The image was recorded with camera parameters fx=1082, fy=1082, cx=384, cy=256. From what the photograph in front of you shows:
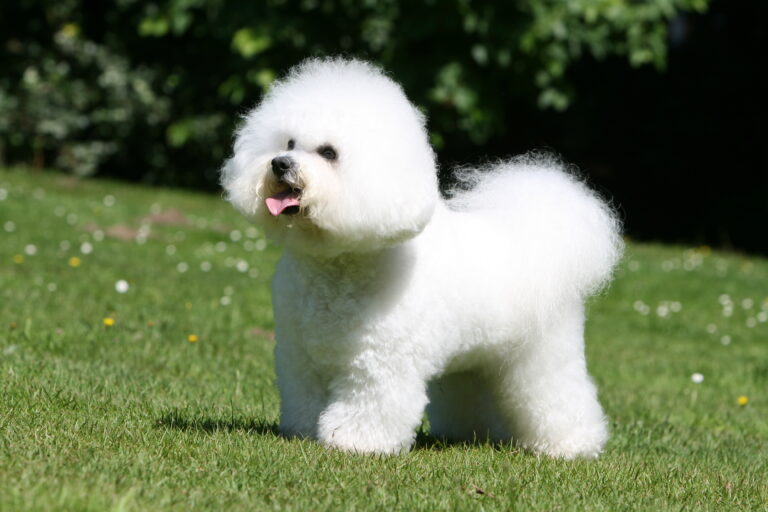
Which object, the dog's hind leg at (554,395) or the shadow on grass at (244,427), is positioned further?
the dog's hind leg at (554,395)

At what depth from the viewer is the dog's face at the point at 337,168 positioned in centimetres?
393

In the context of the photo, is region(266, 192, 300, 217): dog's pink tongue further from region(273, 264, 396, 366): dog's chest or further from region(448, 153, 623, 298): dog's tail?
region(448, 153, 623, 298): dog's tail

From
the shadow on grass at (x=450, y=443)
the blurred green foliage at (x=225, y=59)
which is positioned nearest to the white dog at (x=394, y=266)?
the shadow on grass at (x=450, y=443)

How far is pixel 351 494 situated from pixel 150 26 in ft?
39.9

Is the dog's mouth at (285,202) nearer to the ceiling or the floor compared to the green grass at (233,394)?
nearer to the ceiling

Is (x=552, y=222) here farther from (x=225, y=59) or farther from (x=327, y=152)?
(x=225, y=59)

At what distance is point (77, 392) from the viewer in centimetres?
476

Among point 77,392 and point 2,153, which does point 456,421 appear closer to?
point 77,392

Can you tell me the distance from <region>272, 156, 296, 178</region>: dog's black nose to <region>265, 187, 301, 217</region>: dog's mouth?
81mm

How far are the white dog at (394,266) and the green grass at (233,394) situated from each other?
23cm

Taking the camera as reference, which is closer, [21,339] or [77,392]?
Answer: [77,392]

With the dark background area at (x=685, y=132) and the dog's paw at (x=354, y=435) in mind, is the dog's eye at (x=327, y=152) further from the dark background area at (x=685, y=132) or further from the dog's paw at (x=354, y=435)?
the dark background area at (x=685, y=132)

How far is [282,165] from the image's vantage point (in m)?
3.95

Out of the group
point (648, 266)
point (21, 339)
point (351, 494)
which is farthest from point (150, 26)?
point (351, 494)
